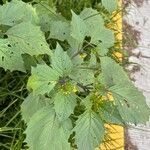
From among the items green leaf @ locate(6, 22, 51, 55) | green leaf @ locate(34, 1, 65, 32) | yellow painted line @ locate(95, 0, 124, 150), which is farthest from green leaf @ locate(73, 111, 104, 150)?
yellow painted line @ locate(95, 0, 124, 150)

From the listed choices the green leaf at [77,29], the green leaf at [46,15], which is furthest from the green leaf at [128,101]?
the green leaf at [46,15]

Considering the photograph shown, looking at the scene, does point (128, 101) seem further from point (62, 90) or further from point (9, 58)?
point (9, 58)

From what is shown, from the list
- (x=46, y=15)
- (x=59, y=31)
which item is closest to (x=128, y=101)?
(x=59, y=31)

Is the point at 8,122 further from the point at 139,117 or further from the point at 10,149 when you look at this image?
the point at 139,117

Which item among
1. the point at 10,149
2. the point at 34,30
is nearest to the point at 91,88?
the point at 34,30

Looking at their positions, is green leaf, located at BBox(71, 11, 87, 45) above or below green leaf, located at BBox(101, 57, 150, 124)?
above

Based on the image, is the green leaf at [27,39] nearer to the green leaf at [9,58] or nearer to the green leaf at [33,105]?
the green leaf at [9,58]

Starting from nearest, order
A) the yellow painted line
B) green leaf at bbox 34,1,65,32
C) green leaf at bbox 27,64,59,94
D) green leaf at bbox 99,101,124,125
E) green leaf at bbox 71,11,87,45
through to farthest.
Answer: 1. green leaf at bbox 27,64,59,94
2. green leaf at bbox 99,101,124,125
3. green leaf at bbox 71,11,87,45
4. green leaf at bbox 34,1,65,32
5. the yellow painted line

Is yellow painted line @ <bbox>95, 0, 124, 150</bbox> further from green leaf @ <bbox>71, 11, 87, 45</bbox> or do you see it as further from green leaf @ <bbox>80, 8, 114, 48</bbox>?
A: green leaf @ <bbox>71, 11, 87, 45</bbox>
